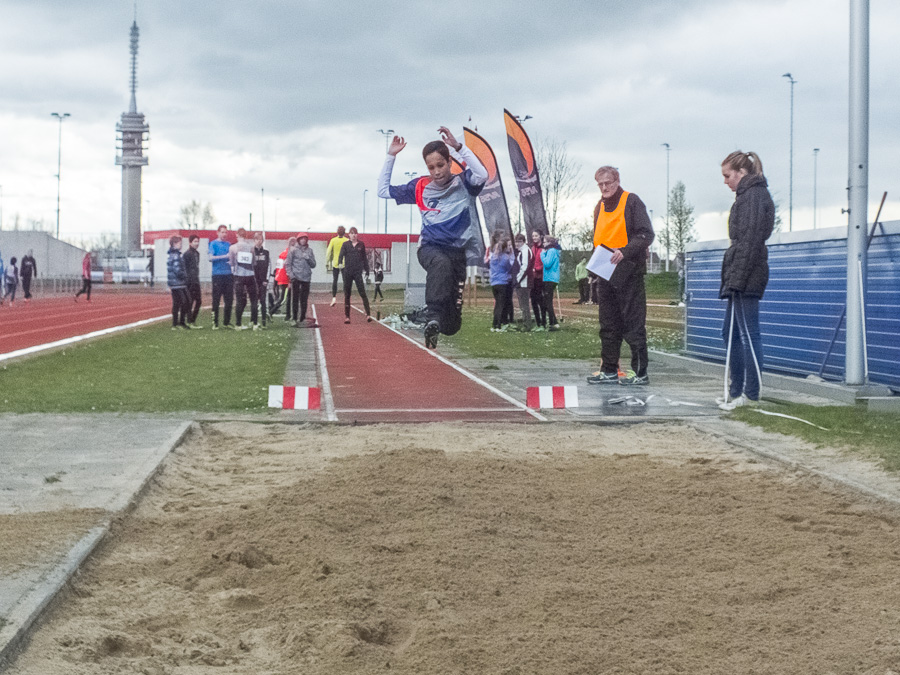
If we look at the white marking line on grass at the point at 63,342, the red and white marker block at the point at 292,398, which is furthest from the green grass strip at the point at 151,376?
the red and white marker block at the point at 292,398

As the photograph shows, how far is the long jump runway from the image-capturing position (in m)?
10.1

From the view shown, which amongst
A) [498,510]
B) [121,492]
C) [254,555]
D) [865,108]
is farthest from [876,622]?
[865,108]

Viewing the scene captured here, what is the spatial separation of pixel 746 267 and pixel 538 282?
40.6 feet

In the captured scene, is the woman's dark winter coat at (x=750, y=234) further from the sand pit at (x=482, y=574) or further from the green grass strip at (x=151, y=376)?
the green grass strip at (x=151, y=376)

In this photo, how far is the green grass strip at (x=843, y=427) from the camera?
7.82 meters

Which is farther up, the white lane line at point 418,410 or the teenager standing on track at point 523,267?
the teenager standing on track at point 523,267

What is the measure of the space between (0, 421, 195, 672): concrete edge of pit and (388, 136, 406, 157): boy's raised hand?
4093 mm

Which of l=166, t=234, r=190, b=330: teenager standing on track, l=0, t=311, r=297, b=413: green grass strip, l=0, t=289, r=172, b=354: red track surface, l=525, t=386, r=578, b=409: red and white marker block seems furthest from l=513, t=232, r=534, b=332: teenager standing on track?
l=525, t=386, r=578, b=409: red and white marker block

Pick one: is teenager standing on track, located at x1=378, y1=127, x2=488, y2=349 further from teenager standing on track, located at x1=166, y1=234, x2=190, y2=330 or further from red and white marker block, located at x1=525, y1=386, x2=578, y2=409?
teenager standing on track, located at x1=166, y1=234, x2=190, y2=330

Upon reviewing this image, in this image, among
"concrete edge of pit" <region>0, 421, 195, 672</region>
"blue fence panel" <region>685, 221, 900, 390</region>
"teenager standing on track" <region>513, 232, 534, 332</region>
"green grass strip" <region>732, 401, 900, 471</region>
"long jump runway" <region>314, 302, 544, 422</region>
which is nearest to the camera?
"concrete edge of pit" <region>0, 421, 195, 672</region>

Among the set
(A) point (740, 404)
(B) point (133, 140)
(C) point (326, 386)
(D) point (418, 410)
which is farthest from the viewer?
(B) point (133, 140)

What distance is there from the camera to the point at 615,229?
1212 cm

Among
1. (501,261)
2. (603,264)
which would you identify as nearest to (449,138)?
(603,264)

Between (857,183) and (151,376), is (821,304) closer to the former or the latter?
(857,183)
